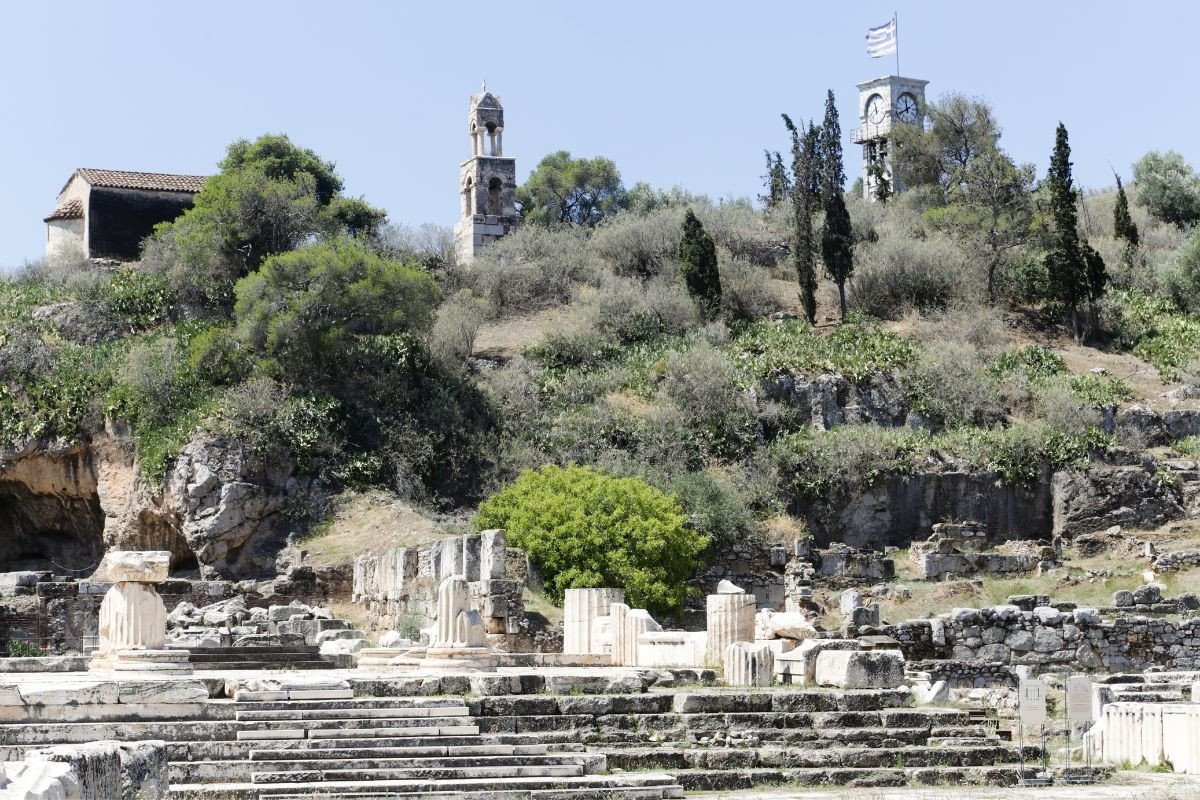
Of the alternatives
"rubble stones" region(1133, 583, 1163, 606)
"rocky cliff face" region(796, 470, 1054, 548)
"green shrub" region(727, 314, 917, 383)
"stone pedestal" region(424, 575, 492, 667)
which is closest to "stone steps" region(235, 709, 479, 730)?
"stone pedestal" region(424, 575, 492, 667)

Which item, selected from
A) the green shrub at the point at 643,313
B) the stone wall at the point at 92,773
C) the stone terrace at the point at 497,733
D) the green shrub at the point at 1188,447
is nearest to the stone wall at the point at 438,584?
the stone terrace at the point at 497,733

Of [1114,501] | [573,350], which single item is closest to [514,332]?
[573,350]

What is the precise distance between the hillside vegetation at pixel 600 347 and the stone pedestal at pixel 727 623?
38.7ft

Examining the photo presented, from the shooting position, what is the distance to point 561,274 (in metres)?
48.1

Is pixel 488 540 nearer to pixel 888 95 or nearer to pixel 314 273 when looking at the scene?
pixel 314 273

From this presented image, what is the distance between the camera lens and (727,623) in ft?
66.9

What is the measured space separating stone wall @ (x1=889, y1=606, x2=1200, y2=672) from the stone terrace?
755cm

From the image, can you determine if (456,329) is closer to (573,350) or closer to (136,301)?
(573,350)

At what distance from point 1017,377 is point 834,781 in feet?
92.2

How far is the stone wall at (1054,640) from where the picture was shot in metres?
24.3

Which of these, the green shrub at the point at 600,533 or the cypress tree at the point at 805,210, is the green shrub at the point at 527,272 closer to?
the cypress tree at the point at 805,210

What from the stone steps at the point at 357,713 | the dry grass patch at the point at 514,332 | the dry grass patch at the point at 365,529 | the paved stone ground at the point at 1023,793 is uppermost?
the dry grass patch at the point at 514,332

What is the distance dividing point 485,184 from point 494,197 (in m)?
0.72

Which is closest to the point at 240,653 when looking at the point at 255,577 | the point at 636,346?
the point at 255,577
